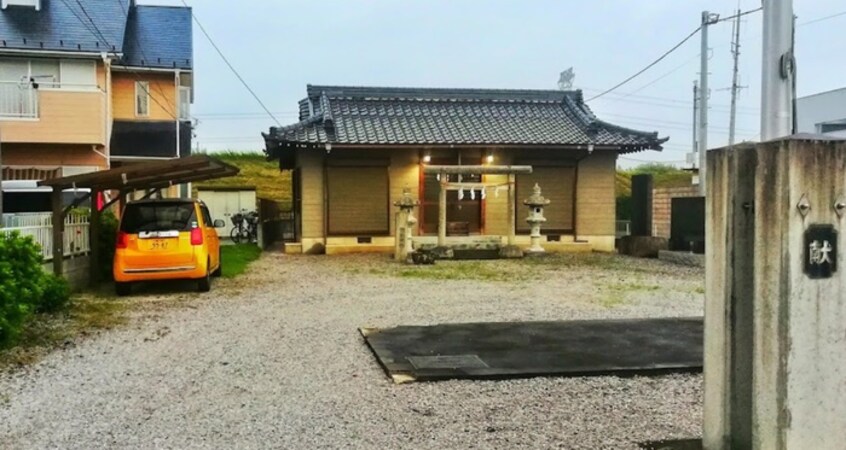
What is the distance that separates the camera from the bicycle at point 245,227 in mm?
22092

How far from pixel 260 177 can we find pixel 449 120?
13422mm

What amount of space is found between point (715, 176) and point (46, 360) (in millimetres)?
5528

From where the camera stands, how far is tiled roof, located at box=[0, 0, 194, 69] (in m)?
16.3

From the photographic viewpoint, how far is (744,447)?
316cm

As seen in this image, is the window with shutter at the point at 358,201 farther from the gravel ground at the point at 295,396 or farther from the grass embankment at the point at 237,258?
the gravel ground at the point at 295,396

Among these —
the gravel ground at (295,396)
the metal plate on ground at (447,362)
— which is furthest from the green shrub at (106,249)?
the metal plate on ground at (447,362)

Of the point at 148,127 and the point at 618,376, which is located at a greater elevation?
the point at 148,127

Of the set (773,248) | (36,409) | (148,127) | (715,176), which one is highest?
(148,127)

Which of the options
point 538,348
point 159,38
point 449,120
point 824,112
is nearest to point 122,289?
point 538,348

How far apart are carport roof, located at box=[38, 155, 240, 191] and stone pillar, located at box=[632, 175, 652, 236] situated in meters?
10.4

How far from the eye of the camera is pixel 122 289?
9.54 meters

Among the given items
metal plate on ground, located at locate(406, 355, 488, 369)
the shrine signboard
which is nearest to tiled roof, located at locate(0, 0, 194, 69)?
metal plate on ground, located at locate(406, 355, 488, 369)

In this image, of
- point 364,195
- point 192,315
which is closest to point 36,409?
point 192,315

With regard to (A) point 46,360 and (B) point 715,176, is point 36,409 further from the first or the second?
(B) point 715,176
